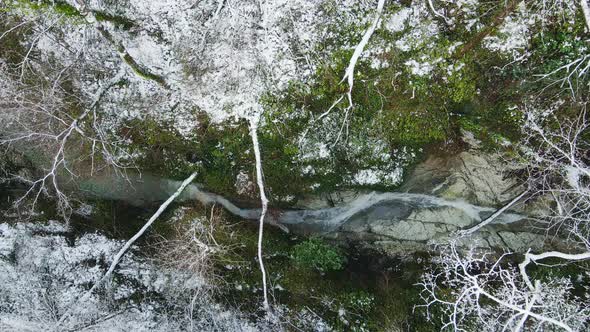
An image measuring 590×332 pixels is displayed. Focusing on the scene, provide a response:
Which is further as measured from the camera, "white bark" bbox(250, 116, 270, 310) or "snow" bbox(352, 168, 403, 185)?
"snow" bbox(352, 168, 403, 185)

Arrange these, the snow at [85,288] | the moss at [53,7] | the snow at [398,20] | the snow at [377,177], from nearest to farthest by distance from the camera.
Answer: the snow at [398,20] < the moss at [53,7] < the snow at [85,288] < the snow at [377,177]

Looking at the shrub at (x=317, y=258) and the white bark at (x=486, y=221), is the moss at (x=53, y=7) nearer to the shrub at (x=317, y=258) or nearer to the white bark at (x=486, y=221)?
the shrub at (x=317, y=258)

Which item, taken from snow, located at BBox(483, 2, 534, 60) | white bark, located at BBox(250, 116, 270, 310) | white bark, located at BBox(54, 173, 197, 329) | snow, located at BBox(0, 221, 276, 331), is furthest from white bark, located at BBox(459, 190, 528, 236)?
white bark, located at BBox(54, 173, 197, 329)

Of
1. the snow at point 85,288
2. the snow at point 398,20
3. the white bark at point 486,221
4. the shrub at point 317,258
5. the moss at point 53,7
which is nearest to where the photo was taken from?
the snow at point 398,20

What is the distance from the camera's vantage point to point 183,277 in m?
7.23

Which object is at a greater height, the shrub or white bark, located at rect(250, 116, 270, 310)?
white bark, located at rect(250, 116, 270, 310)

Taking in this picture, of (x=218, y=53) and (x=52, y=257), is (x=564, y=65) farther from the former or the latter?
(x=52, y=257)

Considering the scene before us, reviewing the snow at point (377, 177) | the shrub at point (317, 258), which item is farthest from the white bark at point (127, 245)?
the snow at point (377, 177)

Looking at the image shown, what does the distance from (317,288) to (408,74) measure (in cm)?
423

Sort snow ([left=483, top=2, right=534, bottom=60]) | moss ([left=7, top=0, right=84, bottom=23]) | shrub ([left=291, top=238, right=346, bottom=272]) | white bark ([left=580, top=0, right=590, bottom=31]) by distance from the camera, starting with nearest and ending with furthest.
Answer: white bark ([left=580, top=0, right=590, bottom=31])
snow ([left=483, top=2, right=534, bottom=60])
moss ([left=7, top=0, right=84, bottom=23])
shrub ([left=291, top=238, right=346, bottom=272])

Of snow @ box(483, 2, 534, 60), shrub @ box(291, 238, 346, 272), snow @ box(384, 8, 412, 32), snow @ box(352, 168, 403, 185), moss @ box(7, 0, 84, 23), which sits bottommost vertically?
shrub @ box(291, 238, 346, 272)

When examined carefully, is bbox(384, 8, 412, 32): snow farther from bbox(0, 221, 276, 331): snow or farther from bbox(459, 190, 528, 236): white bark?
bbox(0, 221, 276, 331): snow

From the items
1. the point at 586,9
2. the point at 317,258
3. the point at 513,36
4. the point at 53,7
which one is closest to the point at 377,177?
the point at 317,258

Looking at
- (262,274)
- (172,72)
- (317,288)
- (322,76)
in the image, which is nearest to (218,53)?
(172,72)
